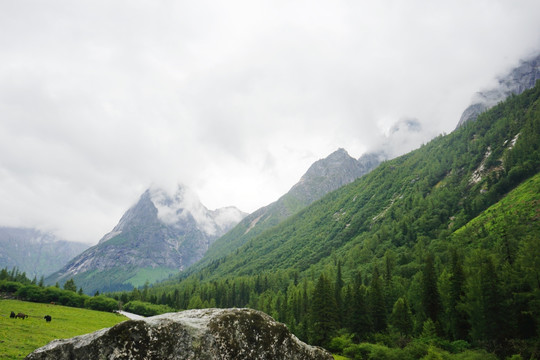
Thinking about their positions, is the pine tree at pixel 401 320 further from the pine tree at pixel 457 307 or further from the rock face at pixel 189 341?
the rock face at pixel 189 341

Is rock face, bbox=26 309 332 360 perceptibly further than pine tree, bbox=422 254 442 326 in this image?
No

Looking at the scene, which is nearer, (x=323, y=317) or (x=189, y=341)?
(x=189, y=341)

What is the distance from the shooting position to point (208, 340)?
9.94 m

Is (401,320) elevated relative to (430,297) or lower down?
lower down

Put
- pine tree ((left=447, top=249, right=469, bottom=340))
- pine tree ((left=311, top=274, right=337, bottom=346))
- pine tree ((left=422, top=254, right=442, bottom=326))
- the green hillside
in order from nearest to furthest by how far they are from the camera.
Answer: the green hillside < pine tree ((left=447, top=249, right=469, bottom=340)) < pine tree ((left=311, top=274, right=337, bottom=346)) < pine tree ((left=422, top=254, right=442, bottom=326))

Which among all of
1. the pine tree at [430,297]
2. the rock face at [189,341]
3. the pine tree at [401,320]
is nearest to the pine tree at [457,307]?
the pine tree at [430,297]

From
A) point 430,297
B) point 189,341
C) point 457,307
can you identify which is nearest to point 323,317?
point 430,297

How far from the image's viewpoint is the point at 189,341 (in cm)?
974

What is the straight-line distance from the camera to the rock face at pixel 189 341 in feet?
30.5

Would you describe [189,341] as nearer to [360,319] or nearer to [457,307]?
[457,307]

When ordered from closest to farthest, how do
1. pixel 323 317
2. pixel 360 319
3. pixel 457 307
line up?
1. pixel 457 307
2. pixel 323 317
3. pixel 360 319

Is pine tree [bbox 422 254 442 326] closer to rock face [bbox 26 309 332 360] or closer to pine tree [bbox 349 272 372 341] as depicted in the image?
pine tree [bbox 349 272 372 341]

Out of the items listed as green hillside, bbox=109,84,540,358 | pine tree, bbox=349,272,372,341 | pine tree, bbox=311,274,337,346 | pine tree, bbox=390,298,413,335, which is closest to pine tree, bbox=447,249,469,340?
green hillside, bbox=109,84,540,358

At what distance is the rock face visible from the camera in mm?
9297
